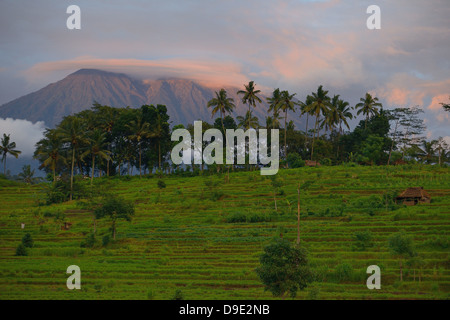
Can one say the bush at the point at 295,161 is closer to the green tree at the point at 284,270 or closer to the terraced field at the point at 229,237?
the terraced field at the point at 229,237

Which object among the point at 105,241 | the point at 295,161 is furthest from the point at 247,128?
the point at 105,241

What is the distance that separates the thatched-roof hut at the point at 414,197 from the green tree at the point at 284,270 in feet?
87.1

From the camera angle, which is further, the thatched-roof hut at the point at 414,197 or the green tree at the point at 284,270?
the thatched-roof hut at the point at 414,197

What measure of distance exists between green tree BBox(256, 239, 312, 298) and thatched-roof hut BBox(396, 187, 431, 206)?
26533mm

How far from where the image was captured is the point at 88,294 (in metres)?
24.8

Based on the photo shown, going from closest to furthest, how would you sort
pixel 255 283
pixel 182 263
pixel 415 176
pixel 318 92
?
pixel 255 283
pixel 182 263
pixel 415 176
pixel 318 92

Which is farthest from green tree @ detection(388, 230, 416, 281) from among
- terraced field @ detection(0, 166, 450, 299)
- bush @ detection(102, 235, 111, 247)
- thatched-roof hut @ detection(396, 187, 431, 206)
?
bush @ detection(102, 235, 111, 247)

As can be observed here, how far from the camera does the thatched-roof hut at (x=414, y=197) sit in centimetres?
4519

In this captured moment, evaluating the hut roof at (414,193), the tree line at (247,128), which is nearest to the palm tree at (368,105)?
the tree line at (247,128)

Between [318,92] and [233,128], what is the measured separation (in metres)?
20.8

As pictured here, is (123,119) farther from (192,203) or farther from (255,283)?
(255,283)

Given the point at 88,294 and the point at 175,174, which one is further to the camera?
the point at 175,174

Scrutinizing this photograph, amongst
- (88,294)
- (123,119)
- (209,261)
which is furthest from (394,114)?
(88,294)

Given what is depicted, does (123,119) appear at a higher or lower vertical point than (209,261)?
higher
